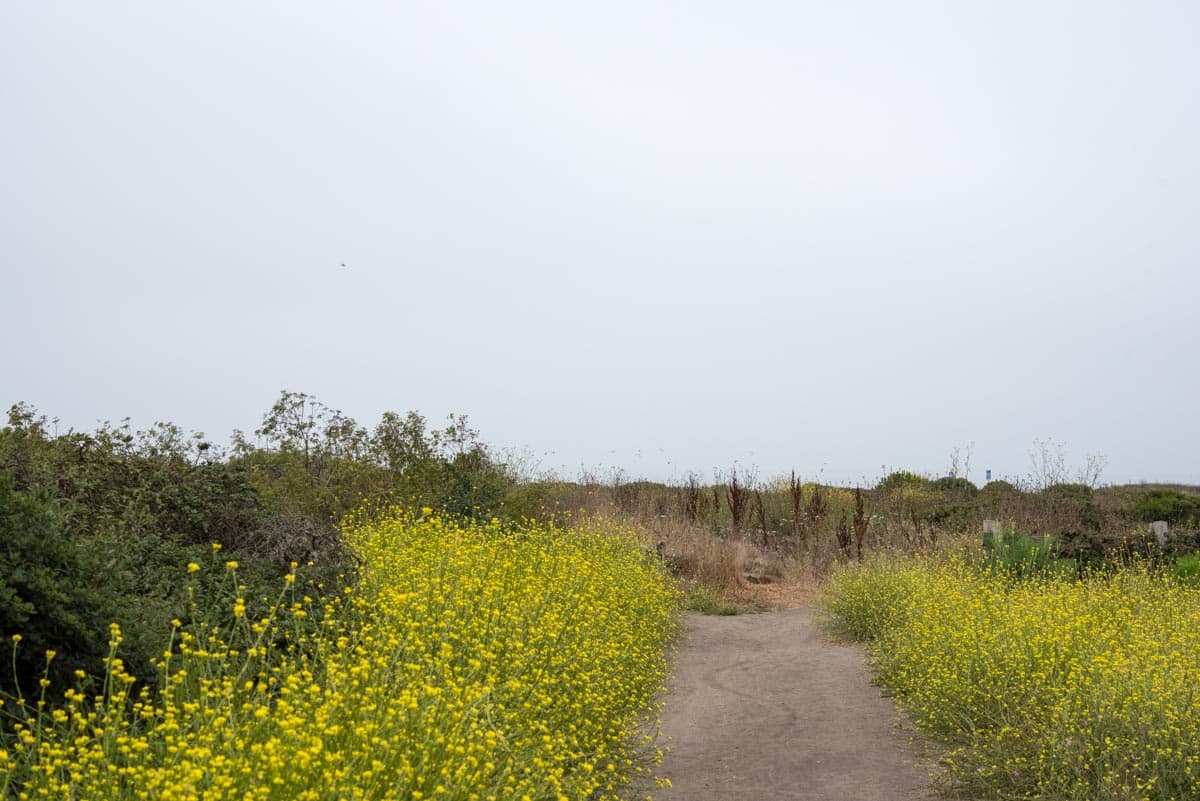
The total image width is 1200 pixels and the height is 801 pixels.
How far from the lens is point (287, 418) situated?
15.7m

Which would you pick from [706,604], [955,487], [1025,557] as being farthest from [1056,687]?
[955,487]

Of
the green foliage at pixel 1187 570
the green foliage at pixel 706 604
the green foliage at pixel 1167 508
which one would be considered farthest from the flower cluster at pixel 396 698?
the green foliage at pixel 1167 508

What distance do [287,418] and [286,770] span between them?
12812mm

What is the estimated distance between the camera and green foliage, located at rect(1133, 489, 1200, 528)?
2201 centimetres

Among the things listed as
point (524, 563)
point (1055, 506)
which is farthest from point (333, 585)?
point (1055, 506)

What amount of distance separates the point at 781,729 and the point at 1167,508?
18871 millimetres

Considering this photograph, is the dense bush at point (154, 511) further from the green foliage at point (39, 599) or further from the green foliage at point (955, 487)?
the green foliage at point (955, 487)

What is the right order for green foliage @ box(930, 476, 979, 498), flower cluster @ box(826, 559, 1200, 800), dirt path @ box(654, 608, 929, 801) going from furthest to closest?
green foliage @ box(930, 476, 979, 498) < dirt path @ box(654, 608, 929, 801) < flower cluster @ box(826, 559, 1200, 800)

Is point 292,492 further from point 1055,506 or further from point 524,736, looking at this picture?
A: point 1055,506

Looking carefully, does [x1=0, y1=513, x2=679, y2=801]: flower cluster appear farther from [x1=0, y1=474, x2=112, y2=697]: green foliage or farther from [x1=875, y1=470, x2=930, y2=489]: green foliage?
[x1=875, y1=470, x2=930, y2=489]: green foliage

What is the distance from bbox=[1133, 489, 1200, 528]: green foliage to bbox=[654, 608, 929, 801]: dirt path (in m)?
14.0

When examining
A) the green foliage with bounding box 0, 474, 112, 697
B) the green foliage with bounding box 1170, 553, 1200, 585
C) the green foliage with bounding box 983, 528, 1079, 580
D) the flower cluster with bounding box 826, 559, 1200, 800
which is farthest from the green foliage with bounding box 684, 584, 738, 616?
the green foliage with bounding box 0, 474, 112, 697

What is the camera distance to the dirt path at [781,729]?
630 centimetres

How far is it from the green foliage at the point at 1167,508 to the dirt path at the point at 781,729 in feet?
45.8
